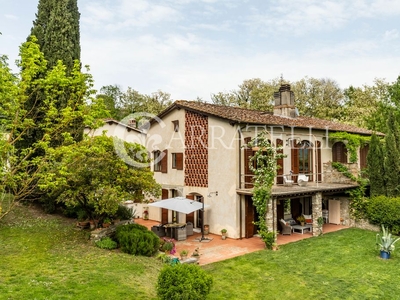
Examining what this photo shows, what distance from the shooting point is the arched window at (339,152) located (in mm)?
21328

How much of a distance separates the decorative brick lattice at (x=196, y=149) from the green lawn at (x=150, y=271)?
21.0 ft

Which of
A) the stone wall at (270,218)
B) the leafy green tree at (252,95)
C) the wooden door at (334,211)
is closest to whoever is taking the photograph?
the stone wall at (270,218)

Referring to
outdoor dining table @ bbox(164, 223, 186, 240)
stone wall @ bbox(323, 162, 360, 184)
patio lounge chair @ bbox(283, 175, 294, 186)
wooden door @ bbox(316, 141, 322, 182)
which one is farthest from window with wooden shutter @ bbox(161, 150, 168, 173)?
stone wall @ bbox(323, 162, 360, 184)

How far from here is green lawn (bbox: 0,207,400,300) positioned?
8.38 m

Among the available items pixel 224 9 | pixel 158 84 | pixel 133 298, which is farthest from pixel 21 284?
pixel 158 84

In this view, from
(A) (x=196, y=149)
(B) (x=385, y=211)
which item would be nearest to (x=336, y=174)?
(B) (x=385, y=211)

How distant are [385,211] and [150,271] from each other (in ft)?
45.2

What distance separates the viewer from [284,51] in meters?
22.7

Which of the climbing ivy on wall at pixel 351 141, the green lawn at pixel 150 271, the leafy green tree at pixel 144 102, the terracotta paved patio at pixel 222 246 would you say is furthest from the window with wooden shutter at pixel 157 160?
the leafy green tree at pixel 144 102

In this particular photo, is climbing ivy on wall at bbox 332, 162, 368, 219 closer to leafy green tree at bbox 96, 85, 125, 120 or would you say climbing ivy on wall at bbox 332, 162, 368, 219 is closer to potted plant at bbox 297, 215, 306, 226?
potted plant at bbox 297, 215, 306, 226

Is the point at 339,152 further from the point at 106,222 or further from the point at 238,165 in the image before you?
the point at 106,222

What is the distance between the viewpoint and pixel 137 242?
12062mm

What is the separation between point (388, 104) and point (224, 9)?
1906cm

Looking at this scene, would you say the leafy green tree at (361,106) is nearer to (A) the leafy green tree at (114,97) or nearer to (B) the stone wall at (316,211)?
(B) the stone wall at (316,211)
